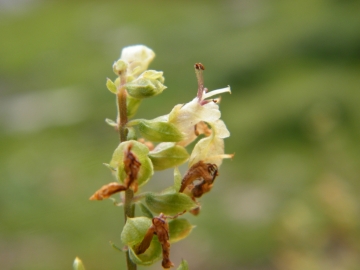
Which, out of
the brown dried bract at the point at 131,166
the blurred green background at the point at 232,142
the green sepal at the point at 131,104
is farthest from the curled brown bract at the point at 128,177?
the blurred green background at the point at 232,142

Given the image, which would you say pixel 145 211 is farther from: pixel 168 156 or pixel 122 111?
pixel 122 111

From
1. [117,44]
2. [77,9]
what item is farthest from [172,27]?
[77,9]

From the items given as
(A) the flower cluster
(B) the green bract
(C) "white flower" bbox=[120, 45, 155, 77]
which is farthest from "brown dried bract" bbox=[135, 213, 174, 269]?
(C) "white flower" bbox=[120, 45, 155, 77]

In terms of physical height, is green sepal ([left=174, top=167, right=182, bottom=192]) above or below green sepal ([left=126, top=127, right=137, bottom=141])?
Answer: below

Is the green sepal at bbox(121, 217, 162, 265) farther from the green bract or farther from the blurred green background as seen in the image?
the blurred green background

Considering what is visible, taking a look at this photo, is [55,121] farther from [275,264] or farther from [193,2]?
[193,2]

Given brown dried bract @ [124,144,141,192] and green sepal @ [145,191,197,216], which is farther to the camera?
green sepal @ [145,191,197,216]

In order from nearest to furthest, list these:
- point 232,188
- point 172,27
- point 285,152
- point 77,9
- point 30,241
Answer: point 30,241 → point 232,188 → point 285,152 → point 172,27 → point 77,9
